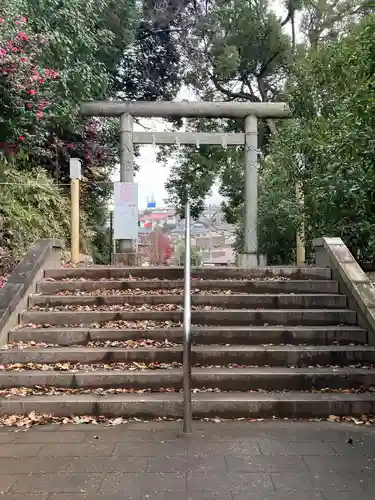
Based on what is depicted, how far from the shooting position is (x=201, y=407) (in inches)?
150

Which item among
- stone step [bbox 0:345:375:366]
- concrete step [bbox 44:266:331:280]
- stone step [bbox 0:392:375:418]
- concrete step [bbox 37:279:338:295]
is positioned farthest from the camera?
concrete step [bbox 44:266:331:280]

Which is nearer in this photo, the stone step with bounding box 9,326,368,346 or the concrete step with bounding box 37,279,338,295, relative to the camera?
the stone step with bounding box 9,326,368,346

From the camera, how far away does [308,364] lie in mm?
4449

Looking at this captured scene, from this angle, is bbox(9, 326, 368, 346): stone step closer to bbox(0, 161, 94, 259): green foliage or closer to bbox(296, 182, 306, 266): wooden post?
bbox(0, 161, 94, 259): green foliage

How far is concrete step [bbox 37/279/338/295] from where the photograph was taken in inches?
227

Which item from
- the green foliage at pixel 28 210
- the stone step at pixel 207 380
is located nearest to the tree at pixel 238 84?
the green foliage at pixel 28 210

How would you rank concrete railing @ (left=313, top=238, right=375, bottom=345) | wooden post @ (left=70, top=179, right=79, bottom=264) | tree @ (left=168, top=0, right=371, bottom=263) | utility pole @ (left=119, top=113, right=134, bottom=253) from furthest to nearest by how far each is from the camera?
tree @ (left=168, top=0, right=371, bottom=263)
utility pole @ (left=119, top=113, right=134, bottom=253)
wooden post @ (left=70, top=179, right=79, bottom=264)
concrete railing @ (left=313, top=238, right=375, bottom=345)

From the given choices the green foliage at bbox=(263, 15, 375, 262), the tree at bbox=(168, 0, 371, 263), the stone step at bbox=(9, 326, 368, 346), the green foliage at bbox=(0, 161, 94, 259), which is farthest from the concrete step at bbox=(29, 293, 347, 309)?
the tree at bbox=(168, 0, 371, 263)

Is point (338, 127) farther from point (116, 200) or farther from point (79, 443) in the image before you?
point (79, 443)

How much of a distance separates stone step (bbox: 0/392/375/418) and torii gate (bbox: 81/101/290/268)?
212 inches

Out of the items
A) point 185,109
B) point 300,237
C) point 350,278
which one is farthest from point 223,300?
point 185,109

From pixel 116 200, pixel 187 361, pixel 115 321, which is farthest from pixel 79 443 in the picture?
pixel 116 200

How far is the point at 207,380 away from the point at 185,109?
21.9 feet

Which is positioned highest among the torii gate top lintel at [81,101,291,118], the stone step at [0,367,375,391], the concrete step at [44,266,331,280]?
the torii gate top lintel at [81,101,291,118]
